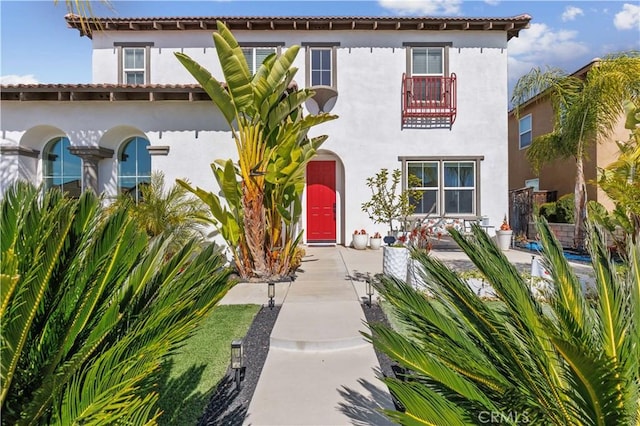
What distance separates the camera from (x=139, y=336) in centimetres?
189

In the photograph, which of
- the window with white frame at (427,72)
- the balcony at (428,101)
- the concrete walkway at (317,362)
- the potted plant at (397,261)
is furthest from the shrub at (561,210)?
the concrete walkway at (317,362)

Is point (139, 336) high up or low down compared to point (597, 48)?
down

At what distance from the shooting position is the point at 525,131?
2036 centimetres

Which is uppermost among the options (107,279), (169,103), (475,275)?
(169,103)

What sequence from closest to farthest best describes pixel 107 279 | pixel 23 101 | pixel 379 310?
pixel 107 279
pixel 379 310
pixel 23 101

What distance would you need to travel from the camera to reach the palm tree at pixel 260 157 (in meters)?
7.13

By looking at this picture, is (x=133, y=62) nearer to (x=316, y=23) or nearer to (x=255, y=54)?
(x=255, y=54)

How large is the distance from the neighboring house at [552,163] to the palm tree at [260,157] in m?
11.5

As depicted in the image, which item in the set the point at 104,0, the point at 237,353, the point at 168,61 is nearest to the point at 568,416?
the point at 237,353

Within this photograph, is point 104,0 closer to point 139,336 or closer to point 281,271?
point 139,336

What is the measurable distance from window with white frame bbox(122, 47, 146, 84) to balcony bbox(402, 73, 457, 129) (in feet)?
32.2

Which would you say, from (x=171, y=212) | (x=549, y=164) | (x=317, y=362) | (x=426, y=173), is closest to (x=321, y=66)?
(x=426, y=173)

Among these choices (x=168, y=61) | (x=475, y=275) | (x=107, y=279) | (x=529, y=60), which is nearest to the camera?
(x=107, y=279)

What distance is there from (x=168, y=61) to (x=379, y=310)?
39.5ft
